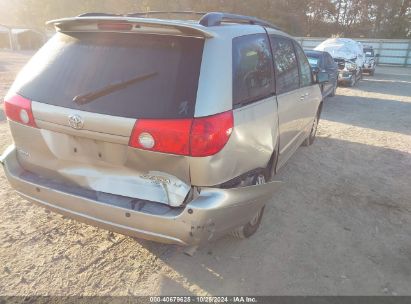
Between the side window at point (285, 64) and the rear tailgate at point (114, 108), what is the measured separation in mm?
1465

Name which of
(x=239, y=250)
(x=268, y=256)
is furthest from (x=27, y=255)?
Answer: (x=268, y=256)

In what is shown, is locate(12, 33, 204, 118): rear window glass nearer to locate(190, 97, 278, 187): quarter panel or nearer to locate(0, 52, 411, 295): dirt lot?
locate(190, 97, 278, 187): quarter panel

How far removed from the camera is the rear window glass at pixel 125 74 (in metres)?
2.46

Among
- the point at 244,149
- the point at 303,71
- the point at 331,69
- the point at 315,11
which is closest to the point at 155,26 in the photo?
the point at 244,149

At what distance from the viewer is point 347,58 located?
15.0m

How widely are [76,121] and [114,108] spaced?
29 centimetres

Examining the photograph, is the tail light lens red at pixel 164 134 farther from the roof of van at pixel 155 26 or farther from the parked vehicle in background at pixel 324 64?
the parked vehicle in background at pixel 324 64

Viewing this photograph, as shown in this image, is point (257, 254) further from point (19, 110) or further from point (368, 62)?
point (368, 62)

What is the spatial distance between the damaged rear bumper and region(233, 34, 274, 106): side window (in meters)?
0.72

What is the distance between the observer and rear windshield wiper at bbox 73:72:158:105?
2.53m

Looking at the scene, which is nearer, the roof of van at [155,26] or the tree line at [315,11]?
the roof of van at [155,26]

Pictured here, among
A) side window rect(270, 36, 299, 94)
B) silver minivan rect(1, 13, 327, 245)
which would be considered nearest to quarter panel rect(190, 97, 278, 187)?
silver minivan rect(1, 13, 327, 245)

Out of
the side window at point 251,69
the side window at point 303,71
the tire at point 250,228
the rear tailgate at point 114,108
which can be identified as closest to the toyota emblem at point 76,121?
the rear tailgate at point 114,108

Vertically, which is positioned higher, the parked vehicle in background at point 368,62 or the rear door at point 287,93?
the rear door at point 287,93
